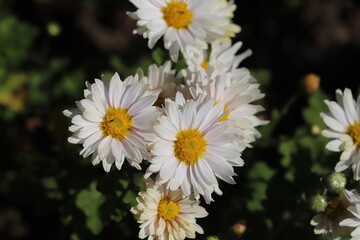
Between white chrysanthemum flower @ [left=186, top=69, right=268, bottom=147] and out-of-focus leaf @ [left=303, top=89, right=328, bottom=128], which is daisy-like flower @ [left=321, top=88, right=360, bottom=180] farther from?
out-of-focus leaf @ [left=303, top=89, right=328, bottom=128]

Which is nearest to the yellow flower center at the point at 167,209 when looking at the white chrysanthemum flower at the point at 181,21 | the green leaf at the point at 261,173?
the white chrysanthemum flower at the point at 181,21

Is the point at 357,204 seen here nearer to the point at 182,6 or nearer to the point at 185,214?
the point at 185,214

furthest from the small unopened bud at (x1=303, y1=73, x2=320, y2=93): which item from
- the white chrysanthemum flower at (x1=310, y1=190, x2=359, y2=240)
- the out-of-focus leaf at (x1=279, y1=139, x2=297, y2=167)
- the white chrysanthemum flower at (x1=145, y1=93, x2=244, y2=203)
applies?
the white chrysanthemum flower at (x1=145, y1=93, x2=244, y2=203)

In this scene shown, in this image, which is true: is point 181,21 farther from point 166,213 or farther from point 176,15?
point 166,213

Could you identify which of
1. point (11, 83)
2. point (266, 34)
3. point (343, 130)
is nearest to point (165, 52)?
point (343, 130)

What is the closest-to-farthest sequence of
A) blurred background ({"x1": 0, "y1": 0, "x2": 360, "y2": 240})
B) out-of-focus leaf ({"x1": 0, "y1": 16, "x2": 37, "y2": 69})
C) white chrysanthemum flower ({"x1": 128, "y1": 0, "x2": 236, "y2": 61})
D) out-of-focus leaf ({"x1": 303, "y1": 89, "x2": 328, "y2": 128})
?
white chrysanthemum flower ({"x1": 128, "y1": 0, "x2": 236, "y2": 61}) < blurred background ({"x1": 0, "y1": 0, "x2": 360, "y2": 240}) < out-of-focus leaf ({"x1": 303, "y1": 89, "x2": 328, "y2": 128}) < out-of-focus leaf ({"x1": 0, "y1": 16, "x2": 37, "y2": 69})

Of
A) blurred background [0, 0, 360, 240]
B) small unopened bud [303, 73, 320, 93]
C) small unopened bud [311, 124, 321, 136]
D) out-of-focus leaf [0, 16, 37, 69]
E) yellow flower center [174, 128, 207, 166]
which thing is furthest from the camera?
out-of-focus leaf [0, 16, 37, 69]
